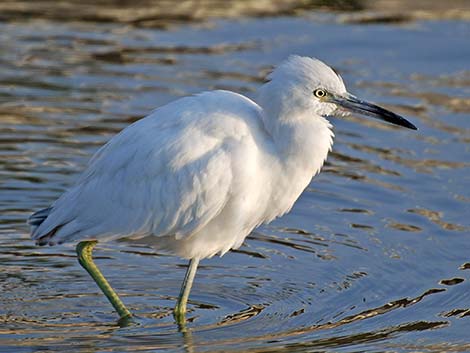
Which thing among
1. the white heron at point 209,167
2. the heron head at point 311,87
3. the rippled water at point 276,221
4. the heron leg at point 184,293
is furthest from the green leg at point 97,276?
the heron head at point 311,87

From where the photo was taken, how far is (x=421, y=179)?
12.1m

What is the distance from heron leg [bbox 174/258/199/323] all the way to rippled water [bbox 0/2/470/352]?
5.9 inches

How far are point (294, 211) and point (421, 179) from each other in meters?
1.49

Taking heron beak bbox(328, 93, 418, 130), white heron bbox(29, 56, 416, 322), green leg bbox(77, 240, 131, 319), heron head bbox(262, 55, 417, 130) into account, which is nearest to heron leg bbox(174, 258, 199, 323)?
white heron bbox(29, 56, 416, 322)

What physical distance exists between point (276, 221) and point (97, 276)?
8.23 ft

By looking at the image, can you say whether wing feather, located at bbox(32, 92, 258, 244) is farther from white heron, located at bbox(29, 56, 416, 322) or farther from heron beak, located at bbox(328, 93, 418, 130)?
heron beak, located at bbox(328, 93, 418, 130)

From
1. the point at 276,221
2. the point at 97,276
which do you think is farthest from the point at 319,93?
the point at 276,221

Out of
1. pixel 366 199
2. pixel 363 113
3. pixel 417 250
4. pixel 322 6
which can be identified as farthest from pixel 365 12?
pixel 363 113

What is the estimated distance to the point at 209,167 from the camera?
27.9 feet

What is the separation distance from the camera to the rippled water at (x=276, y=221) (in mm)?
8727

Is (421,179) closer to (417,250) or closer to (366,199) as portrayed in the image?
(366,199)

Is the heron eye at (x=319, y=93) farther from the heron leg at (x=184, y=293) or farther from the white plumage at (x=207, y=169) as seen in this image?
the heron leg at (x=184, y=293)

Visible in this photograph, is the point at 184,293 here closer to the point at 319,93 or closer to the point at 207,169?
the point at 207,169

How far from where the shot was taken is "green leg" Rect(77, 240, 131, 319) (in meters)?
8.93
